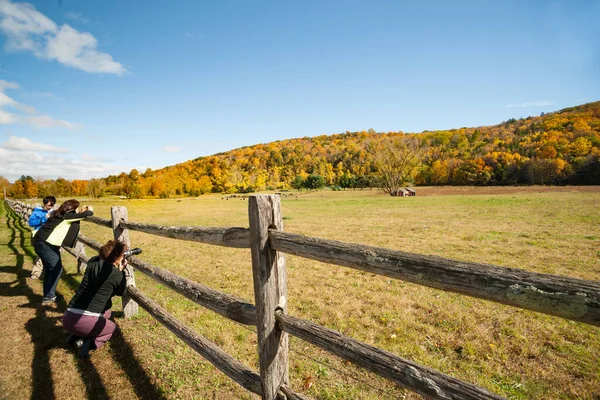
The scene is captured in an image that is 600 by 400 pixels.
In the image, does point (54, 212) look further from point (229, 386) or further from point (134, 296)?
point (229, 386)

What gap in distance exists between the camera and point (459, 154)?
9125cm

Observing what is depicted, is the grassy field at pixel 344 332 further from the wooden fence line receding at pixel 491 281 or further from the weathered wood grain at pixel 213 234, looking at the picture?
the wooden fence line receding at pixel 491 281

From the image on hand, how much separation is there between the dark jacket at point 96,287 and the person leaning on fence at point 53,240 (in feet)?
8.33

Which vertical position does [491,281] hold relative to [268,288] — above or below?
above

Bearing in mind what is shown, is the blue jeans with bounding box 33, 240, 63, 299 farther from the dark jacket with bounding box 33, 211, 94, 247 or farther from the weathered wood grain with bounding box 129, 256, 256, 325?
the weathered wood grain with bounding box 129, 256, 256, 325

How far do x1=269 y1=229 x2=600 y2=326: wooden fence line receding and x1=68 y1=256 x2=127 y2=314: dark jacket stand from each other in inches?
146

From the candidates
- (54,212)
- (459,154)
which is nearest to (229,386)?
(54,212)

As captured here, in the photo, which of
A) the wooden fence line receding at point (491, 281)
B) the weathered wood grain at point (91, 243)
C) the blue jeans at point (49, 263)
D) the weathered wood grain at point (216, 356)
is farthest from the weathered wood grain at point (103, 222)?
the wooden fence line receding at point (491, 281)

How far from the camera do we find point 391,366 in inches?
71.6

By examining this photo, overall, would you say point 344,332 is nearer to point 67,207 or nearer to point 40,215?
point 67,207

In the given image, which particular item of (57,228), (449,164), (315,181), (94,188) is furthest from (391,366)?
(94,188)

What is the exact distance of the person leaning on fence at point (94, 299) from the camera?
3930 millimetres

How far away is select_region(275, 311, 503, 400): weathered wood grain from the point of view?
5.04 ft

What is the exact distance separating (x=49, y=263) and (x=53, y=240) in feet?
1.66
